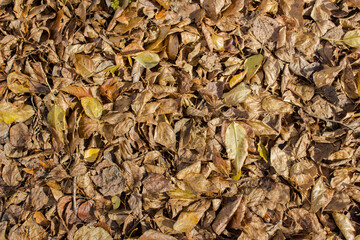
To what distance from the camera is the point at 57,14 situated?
145 cm

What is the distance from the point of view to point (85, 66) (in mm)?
1395

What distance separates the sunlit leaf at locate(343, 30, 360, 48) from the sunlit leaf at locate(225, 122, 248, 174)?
2.54 feet

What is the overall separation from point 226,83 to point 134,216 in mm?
753

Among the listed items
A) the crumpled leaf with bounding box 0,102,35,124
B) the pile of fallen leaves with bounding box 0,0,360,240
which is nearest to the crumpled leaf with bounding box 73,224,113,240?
the pile of fallen leaves with bounding box 0,0,360,240

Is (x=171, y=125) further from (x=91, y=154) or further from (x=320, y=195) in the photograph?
(x=320, y=195)

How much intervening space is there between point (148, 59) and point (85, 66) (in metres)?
0.30

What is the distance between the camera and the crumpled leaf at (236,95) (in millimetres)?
1385

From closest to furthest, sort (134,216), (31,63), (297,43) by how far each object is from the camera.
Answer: (134,216)
(31,63)
(297,43)

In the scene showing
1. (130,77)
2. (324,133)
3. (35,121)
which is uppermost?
(130,77)

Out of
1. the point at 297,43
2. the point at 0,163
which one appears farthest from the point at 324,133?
the point at 0,163

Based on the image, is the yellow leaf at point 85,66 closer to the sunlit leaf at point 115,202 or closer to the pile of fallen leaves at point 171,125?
the pile of fallen leaves at point 171,125

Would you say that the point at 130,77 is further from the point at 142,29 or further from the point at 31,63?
the point at 31,63

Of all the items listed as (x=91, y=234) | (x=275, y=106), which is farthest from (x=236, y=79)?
(x=91, y=234)

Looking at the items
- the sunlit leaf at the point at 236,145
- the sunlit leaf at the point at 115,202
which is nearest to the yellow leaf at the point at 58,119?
the sunlit leaf at the point at 115,202
